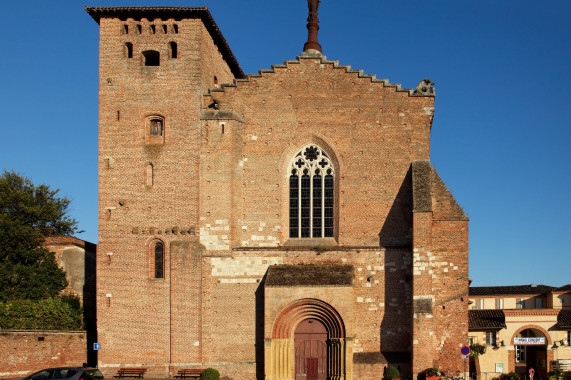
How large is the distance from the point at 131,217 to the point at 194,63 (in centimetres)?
782

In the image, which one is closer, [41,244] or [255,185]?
[255,185]

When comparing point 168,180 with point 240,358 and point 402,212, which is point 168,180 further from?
point 402,212

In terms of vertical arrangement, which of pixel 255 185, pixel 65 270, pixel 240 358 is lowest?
pixel 240 358

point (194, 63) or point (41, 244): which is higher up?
point (194, 63)

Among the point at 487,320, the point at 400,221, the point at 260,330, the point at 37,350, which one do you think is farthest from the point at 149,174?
the point at 487,320

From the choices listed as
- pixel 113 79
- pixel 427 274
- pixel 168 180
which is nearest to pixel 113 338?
pixel 168 180

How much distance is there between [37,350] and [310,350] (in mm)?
12807

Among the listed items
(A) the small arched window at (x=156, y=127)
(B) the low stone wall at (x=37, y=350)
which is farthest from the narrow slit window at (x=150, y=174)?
(B) the low stone wall at (x=37, y=350)

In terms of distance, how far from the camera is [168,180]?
29438 millimetres

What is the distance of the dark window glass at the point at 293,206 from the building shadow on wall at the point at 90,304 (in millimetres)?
11599

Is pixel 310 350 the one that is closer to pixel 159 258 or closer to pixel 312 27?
pixel 159 258

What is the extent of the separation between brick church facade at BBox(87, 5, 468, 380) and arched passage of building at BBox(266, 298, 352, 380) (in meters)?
0.06

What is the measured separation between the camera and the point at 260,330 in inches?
1131

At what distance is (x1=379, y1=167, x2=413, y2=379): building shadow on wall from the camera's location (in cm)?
2841
